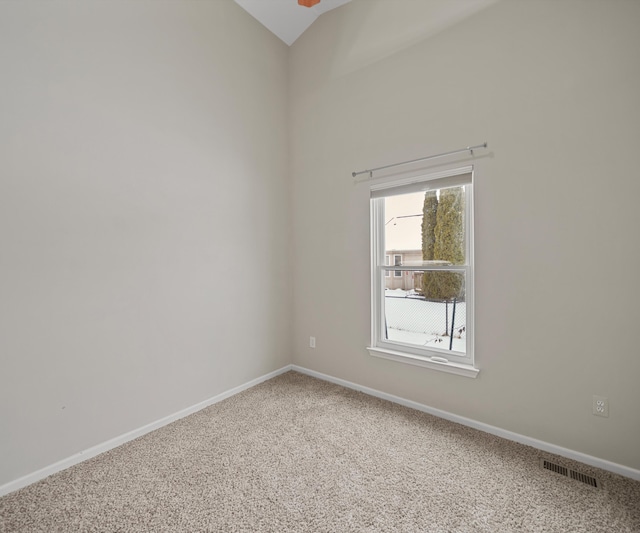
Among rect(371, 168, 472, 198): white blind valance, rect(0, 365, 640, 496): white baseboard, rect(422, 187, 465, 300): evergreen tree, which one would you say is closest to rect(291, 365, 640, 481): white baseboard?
rect(0, 365, 640, 496): white baseboard

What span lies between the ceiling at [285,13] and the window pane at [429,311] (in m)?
2.68

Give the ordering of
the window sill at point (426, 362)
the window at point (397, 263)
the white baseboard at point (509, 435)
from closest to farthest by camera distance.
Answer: the white baseboard at point (509, 435), the window sill at point (426, 362), the window at point (397, 263)

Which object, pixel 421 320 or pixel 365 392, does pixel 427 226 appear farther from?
pixel 365 392

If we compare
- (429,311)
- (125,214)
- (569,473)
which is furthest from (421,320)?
(125,214)

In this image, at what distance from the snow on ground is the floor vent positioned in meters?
0.80

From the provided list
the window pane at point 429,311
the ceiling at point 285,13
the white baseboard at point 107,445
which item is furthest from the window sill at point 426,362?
the ceiling at point 285,13

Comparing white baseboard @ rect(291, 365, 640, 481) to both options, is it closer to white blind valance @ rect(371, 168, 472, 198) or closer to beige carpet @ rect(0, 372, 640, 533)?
beige carpet @ rect(0, 372, 640, 533)

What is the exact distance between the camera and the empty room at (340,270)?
167 cm

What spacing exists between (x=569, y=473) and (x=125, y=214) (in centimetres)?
321

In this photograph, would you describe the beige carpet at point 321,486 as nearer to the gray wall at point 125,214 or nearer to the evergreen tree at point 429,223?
the gray wall at point 125,214

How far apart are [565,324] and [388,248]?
137 cm

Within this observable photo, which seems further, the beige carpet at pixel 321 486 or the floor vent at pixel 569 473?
the floor vent at pixel 569 473

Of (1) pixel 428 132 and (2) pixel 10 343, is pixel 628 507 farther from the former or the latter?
(2) pixel 10 343

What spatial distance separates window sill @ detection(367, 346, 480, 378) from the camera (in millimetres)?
2270
